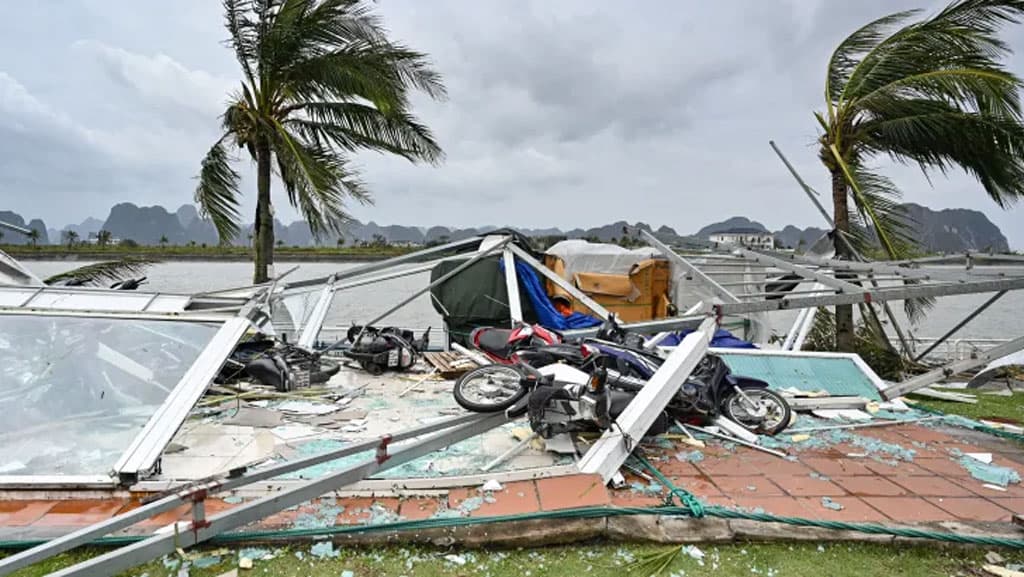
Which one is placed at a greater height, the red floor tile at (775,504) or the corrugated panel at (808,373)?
the corrugated panel at (808,373)

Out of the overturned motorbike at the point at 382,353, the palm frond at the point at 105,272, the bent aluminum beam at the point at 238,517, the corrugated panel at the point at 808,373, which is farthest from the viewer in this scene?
the palm frond at the point at 105,272

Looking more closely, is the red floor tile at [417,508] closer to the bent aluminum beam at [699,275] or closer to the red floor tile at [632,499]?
the red floor tile at [632,499]

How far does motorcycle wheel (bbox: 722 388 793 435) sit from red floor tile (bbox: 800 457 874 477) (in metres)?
0.59

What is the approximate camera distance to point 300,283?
7.62m

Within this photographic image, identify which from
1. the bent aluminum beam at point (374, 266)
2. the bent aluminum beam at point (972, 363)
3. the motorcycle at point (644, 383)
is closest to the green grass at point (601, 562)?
the motorcycle at point (644, 383)

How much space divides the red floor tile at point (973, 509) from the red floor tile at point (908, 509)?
0.22ft

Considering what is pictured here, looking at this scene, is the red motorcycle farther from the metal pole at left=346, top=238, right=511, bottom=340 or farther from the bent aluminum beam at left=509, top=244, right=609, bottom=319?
the metal pole at left=346, top=238, right=511, bottom=340

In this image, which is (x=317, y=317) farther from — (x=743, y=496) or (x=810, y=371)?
(x=810, y=371)

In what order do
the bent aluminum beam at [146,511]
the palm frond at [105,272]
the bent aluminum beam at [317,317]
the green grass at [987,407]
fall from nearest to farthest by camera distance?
the bent aluminum beam at [146,511], the green grass at [987,407], the bent aluminum beam at [317,317], the palm frond at [105,272]

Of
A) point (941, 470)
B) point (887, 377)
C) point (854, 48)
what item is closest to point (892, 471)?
point (941, 470)

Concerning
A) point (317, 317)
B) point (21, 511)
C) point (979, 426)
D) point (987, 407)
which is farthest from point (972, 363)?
point (317, 317)

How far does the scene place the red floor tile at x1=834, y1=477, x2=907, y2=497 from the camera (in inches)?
136

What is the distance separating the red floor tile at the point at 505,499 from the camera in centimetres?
299

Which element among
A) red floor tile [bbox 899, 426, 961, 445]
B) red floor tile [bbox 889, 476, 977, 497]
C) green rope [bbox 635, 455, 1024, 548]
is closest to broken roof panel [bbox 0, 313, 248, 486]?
green rope [bbox 635, 455, 1024, 548]
